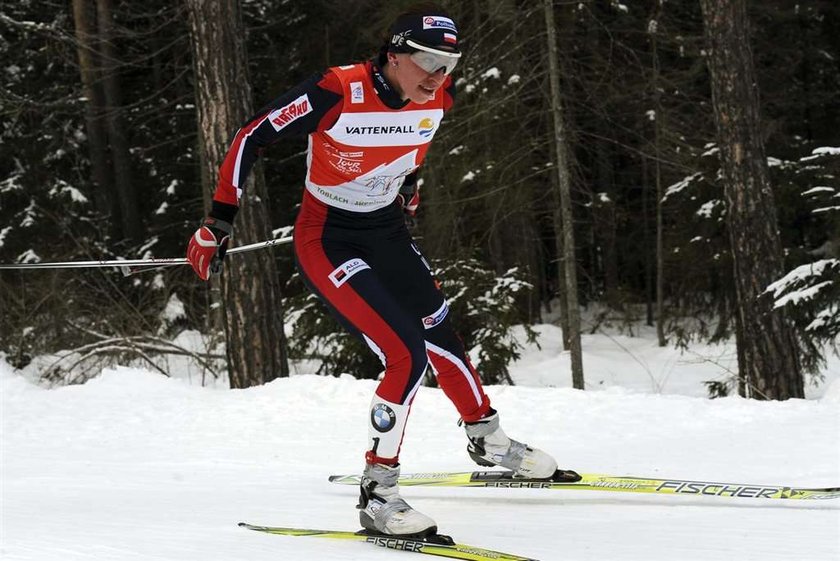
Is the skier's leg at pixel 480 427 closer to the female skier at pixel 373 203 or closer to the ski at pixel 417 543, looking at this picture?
the female skier at pixel 373 203

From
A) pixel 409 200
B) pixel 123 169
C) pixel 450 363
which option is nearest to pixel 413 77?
pixel 409 200

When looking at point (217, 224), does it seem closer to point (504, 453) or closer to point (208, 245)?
point (208, 245)

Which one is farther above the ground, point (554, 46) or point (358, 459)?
point (554, 46)

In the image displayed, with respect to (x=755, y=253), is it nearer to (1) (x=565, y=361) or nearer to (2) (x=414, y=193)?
(2) (x=414, y=193)

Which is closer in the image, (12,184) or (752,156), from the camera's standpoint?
(752,156)

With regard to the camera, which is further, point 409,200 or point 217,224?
point 409,200

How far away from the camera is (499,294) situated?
10.8 meters

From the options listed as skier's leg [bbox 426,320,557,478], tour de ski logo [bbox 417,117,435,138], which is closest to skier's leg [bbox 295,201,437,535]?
skier's leg [bbox 426,320,557,478]

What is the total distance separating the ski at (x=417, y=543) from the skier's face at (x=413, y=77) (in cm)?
165

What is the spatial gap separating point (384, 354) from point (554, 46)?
315 inches

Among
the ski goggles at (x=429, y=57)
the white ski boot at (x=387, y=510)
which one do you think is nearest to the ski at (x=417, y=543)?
the white ski boot at (x=387, y=510)

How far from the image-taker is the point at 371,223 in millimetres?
3934

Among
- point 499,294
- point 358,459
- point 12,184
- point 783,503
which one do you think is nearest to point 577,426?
point 358,459

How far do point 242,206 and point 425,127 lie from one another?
149 inches
